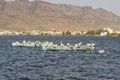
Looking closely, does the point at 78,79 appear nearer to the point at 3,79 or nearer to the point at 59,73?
the point at 59,73

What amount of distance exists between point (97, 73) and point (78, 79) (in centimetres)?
699

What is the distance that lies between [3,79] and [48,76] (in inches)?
286

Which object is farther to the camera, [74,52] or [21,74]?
[74,52]

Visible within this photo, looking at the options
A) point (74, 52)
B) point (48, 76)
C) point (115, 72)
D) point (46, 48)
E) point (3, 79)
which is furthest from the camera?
point (46, 48)

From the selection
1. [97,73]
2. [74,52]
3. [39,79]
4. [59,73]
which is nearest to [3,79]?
[39,79]

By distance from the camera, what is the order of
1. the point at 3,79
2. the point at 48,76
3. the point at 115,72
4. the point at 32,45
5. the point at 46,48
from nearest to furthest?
the point at 3,79
the point at 48,76
the point at 115,72
the point at 46,48
the point at 32,45

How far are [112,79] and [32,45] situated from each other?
328 feet

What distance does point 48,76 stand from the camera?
186ft

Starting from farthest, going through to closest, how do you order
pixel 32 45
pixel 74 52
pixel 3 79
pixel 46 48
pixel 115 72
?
pixel 32 45 < pixel 46 48 < pixel 74 52 < pixel 115 72 < pixel 3 79

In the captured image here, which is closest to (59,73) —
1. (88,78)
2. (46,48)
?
(88,78)

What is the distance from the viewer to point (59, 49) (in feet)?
378

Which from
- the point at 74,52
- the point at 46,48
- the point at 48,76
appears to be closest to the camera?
the point at 48,76

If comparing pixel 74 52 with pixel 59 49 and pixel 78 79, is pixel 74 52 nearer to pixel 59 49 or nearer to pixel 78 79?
pixel 59 49

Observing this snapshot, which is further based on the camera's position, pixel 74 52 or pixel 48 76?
pixel 74 52
